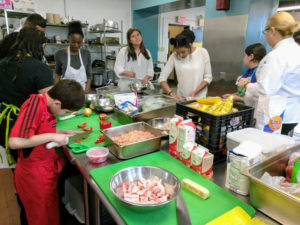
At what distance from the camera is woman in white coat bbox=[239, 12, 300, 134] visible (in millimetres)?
1526

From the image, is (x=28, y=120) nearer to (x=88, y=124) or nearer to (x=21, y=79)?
(x=21, y=79)

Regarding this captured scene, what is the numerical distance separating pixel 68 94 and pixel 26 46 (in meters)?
0.57

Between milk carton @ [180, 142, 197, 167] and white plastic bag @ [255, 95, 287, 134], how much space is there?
0.45 m

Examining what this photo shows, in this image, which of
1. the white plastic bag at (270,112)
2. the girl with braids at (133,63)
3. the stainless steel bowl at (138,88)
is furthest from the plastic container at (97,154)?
the girl with braids at (133,63)

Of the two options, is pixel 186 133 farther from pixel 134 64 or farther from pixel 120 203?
pixel 134 64

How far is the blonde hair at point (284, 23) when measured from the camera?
1574mm

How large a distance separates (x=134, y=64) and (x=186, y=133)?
219 cm

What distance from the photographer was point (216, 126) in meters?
1.12

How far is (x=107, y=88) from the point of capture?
8.04 ft

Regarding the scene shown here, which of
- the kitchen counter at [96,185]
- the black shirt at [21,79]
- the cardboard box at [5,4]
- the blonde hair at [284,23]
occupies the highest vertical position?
the cardboard box at [5,4]

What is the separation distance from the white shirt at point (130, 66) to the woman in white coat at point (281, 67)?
5.75 feet

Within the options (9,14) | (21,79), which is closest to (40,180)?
(21,79)

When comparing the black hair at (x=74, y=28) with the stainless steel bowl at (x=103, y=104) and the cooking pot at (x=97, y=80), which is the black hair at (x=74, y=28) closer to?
the stainless steel bowl at (x=103, y=104)

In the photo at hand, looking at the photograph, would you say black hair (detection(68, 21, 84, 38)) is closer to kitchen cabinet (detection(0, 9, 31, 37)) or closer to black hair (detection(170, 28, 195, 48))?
black hair (detection(170, 28, 195, 48))
